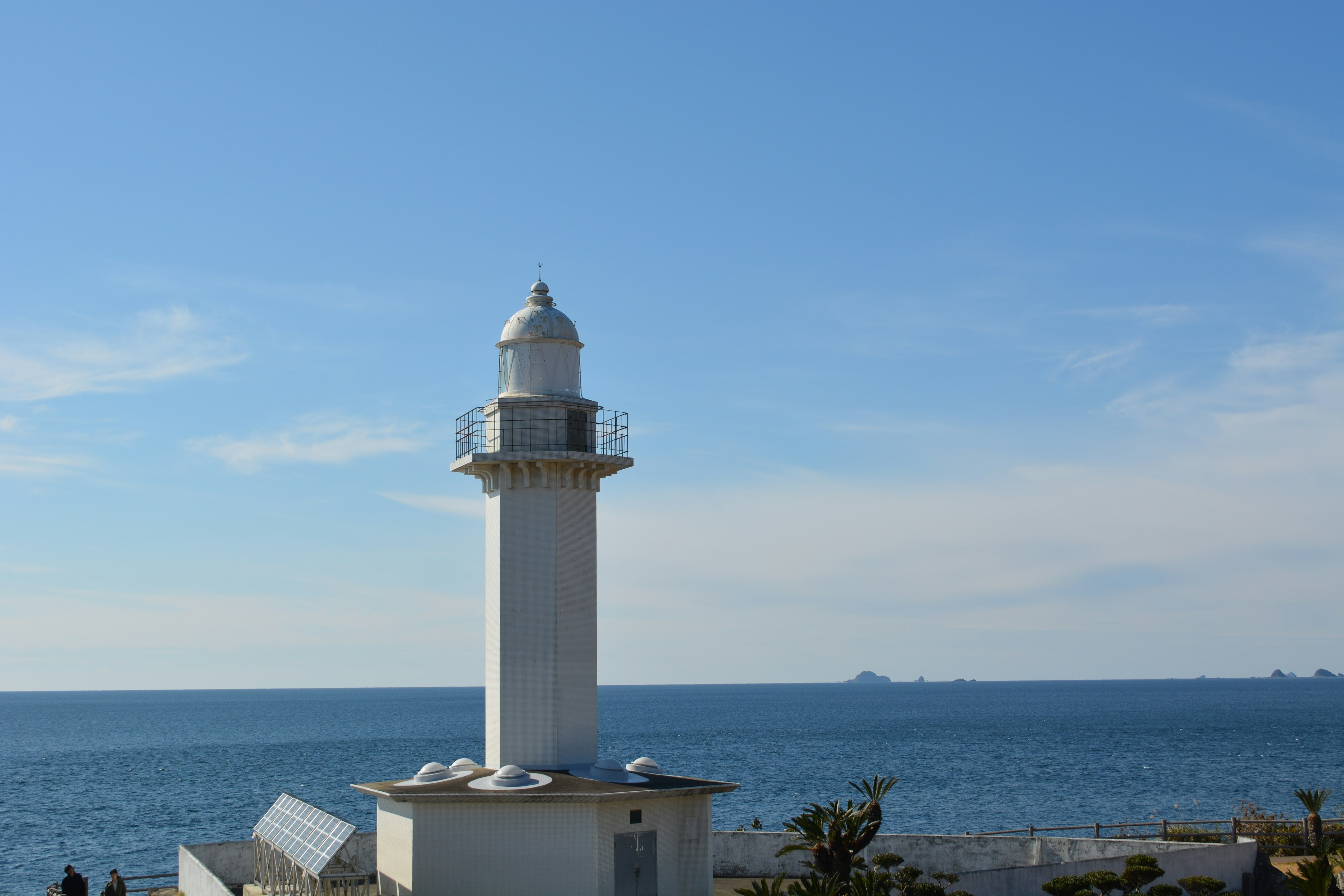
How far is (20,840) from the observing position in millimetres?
55219

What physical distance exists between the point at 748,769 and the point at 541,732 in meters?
63.1

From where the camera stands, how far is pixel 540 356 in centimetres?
2773

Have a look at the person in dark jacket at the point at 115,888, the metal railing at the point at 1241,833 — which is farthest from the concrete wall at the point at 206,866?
the metal railing at the point at 1241,833

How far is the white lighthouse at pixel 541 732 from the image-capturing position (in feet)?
75.1

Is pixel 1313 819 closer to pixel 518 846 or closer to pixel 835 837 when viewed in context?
pixel 835 837

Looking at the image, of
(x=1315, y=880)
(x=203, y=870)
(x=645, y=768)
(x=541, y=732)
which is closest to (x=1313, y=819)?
(x=1315, y=880)

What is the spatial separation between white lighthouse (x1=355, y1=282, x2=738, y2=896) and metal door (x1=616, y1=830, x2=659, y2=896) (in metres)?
0.03

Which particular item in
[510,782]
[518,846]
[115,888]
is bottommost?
[115,888]

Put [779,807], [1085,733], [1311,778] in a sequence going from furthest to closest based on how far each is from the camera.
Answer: [1085,733], [1311,778], [779,807]

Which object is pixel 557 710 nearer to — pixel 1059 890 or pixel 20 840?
pixel 1059 890

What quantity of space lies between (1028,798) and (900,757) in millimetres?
30689

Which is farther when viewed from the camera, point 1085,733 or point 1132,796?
point 1085,733

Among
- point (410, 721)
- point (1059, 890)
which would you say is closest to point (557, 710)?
point (1059, 890)

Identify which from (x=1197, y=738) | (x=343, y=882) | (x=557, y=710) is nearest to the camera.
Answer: (x=343, y=882)
